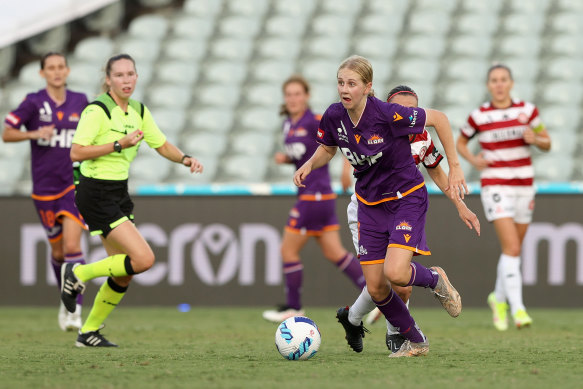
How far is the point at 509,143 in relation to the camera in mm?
8367

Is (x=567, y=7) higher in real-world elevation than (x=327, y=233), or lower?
higher

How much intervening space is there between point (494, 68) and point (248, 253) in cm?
341

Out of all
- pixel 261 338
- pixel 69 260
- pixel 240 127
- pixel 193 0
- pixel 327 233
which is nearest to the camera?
pixel 261 338

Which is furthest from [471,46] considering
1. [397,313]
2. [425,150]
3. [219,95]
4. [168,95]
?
[397,313]

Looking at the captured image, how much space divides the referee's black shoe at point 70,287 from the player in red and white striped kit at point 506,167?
3.59 m

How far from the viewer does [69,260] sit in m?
7.92

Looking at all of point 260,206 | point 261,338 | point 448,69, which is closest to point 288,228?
point 260,206

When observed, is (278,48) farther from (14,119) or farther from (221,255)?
(14,119)

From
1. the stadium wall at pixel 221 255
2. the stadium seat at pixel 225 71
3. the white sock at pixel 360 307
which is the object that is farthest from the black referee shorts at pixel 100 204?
the stadium seat at pixel 225 71

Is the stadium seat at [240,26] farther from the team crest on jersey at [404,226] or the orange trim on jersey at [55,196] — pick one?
the team crest on jersey at [404,226]

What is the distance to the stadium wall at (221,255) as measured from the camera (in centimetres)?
1026

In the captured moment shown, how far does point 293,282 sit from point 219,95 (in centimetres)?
549

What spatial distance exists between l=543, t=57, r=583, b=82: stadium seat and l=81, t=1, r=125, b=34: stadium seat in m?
6.58

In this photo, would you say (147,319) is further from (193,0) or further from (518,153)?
(193,0)
